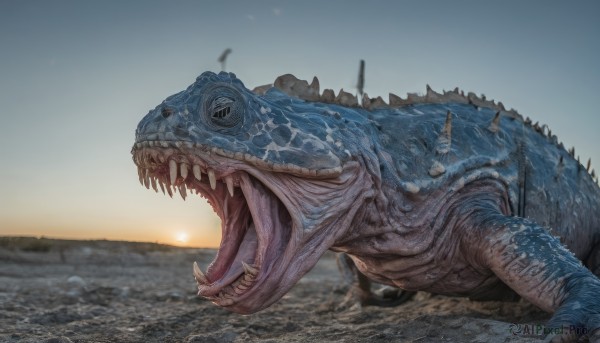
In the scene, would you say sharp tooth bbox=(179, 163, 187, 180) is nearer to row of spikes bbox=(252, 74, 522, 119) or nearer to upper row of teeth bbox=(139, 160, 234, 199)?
upper row of teeth bbox=(139, 160, 234, 199)

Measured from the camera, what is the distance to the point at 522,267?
3.42 metres

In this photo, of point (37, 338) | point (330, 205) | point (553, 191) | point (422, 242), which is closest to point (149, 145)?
point (330, 205)

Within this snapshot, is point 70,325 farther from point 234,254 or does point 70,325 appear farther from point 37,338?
point 234,254

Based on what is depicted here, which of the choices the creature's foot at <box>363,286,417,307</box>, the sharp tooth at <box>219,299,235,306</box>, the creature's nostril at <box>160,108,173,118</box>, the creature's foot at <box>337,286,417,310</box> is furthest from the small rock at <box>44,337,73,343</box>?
the creature's foot at <box>363,286,417,307</box>

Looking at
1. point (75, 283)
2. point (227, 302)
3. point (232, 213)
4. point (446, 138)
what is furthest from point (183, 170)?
point (75, 283)

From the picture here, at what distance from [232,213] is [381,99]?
62.9 inches

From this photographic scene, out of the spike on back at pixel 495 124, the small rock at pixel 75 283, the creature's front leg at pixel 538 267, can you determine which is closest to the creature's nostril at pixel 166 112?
the creature's front leg at pixel 538 267

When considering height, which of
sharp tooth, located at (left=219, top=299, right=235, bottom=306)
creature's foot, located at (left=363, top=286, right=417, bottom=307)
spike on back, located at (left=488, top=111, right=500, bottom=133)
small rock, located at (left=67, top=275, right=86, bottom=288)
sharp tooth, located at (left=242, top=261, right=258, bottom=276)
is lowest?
A: small rock, located at (left=67, top=275, right=86, bottom=288)

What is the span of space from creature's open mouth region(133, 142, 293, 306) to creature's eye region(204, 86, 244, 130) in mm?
207

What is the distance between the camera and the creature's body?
3.13 meters

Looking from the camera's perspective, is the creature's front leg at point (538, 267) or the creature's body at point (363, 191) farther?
the creature's body at point (363, 191)

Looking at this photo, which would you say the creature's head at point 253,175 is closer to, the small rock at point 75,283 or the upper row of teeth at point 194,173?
the upper row of teeth at point 194,173

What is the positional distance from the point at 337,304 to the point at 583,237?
2272 millimetres

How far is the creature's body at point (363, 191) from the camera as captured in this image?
3131 mm
